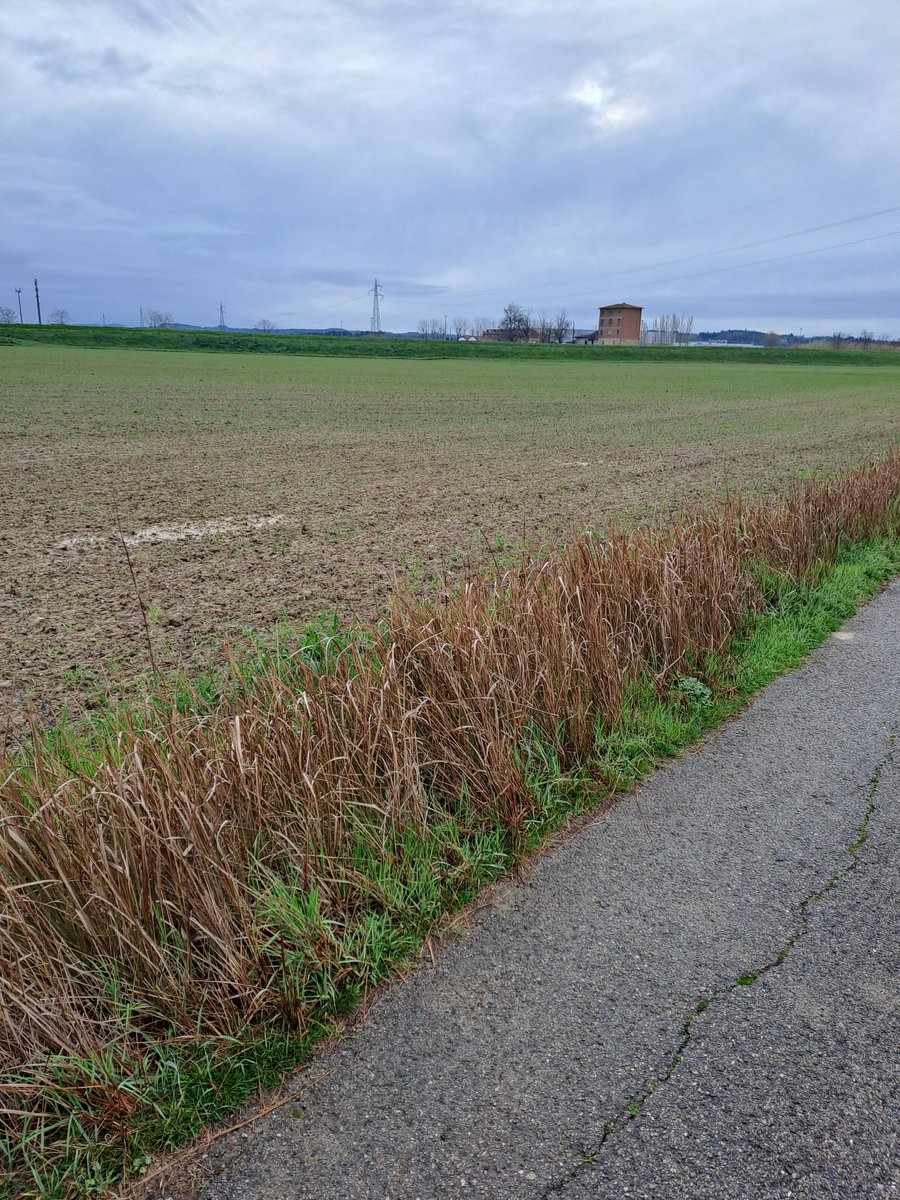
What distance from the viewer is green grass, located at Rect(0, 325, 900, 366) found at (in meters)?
74.7

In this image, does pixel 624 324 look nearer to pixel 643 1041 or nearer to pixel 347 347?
pixel 347 347

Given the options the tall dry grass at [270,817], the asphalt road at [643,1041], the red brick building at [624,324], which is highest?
the red brick building at [624,324]

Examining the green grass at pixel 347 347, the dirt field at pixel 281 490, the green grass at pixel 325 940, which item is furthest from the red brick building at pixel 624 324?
the green grass at pixel 325 940

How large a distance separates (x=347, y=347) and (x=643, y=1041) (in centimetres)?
8238

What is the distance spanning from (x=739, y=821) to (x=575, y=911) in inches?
41.6

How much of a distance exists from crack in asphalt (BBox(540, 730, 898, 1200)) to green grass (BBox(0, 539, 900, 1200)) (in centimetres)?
85

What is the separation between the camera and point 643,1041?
2.49 meters

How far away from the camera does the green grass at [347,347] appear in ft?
245

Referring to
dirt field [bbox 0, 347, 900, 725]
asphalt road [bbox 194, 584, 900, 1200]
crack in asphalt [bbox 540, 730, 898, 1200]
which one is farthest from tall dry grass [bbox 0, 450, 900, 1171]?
crack in asphalt [bbox 540, 730, 898, 1200]

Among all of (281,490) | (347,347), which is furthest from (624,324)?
(281,490)

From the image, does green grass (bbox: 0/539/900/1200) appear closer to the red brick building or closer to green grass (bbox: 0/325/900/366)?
green grass (bbox: 0/325/900/366)

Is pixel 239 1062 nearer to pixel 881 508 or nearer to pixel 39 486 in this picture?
pixel 881 508

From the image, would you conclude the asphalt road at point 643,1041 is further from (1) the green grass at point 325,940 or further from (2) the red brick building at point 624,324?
(2) the red brick building at point 624,324

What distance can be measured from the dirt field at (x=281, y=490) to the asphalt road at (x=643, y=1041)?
1.78 m
